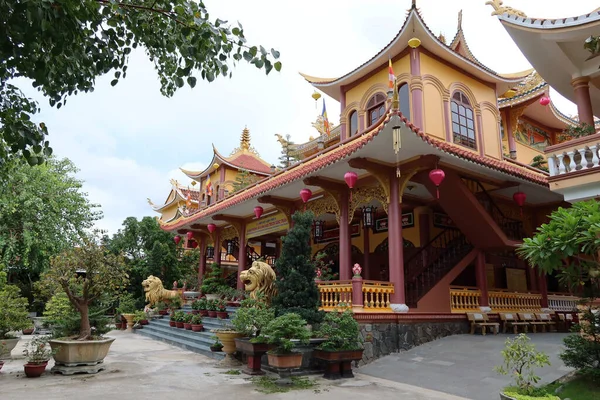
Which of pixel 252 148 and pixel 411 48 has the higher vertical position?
pixel 252 148

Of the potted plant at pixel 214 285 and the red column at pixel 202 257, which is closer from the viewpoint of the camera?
the potted plant at pixel 214 285

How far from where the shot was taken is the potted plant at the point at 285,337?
22.8 ft

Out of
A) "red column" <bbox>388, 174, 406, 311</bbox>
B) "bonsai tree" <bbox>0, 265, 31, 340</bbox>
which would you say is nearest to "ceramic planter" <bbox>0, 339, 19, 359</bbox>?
"bonsai tree" <bbox>0, 265, 31, 340</bbox>

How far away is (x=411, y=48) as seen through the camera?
38.4 feet

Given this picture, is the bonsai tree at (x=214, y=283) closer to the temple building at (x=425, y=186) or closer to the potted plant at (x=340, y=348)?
the temple building at (x=425, y=186)

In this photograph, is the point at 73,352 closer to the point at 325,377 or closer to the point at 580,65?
the point at 325,377

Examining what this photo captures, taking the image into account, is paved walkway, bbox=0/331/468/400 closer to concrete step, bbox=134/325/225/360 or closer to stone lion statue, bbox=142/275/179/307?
concrete step, bbox=134/325/225/360

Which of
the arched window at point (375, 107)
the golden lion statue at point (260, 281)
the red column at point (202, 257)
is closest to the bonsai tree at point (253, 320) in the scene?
the golden lion statue at point (260, 281)

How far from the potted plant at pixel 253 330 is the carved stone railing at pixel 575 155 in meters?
5.76

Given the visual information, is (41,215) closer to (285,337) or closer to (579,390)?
(285,337)

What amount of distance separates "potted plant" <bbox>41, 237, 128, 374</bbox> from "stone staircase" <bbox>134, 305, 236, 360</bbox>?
2510 millimetres

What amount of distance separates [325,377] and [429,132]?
682cm

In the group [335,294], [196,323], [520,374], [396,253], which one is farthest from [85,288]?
[520,374]

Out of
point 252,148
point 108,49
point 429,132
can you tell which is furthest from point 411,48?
point 252,148
